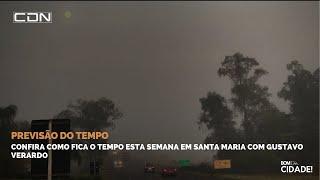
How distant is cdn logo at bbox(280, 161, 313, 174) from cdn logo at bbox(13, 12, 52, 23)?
6530 mm

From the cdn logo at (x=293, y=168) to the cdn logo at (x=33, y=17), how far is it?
6530 millimetres

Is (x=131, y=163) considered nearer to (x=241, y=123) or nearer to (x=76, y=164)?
(x=76, y=164)

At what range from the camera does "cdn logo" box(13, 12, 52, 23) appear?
36.7 ft

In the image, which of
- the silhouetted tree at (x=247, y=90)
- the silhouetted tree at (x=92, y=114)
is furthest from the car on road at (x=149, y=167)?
the silhouetted tree at (x=247, y=90)

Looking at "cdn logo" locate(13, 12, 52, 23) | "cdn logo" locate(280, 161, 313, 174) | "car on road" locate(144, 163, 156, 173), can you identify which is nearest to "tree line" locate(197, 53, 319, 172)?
"cdn logo" locate(280, 161, 313, 174)

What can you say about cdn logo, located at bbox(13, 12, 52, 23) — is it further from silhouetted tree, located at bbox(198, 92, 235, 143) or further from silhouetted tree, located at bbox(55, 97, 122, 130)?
silhouetted tree, located at bbox(198, 92, 235, 143)

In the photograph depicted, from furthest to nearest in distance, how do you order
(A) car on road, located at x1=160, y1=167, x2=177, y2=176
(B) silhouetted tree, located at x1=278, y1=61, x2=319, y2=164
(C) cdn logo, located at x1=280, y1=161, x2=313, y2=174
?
(B) silhouetted tree, located at x1=278, y1=61, x2=319, y2=164 → (C) cdn logo, located at x1=280, y1=161, x2=313, y2=174 → (A) car on road, located at x1=160, y1=167, x2=177, y2=176

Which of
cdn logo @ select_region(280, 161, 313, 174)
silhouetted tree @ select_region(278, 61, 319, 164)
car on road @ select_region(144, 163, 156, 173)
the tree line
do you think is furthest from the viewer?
silhouetted tree @ select_region(278, 61, 319, 164)

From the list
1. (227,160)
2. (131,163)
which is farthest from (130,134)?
(227,160)

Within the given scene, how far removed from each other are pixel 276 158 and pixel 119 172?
3730 mm

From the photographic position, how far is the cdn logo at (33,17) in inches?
440

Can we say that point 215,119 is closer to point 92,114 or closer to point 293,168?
point 293,168

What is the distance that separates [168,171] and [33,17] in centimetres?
490

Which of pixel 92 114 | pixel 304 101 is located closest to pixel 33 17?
pixel 92 114
